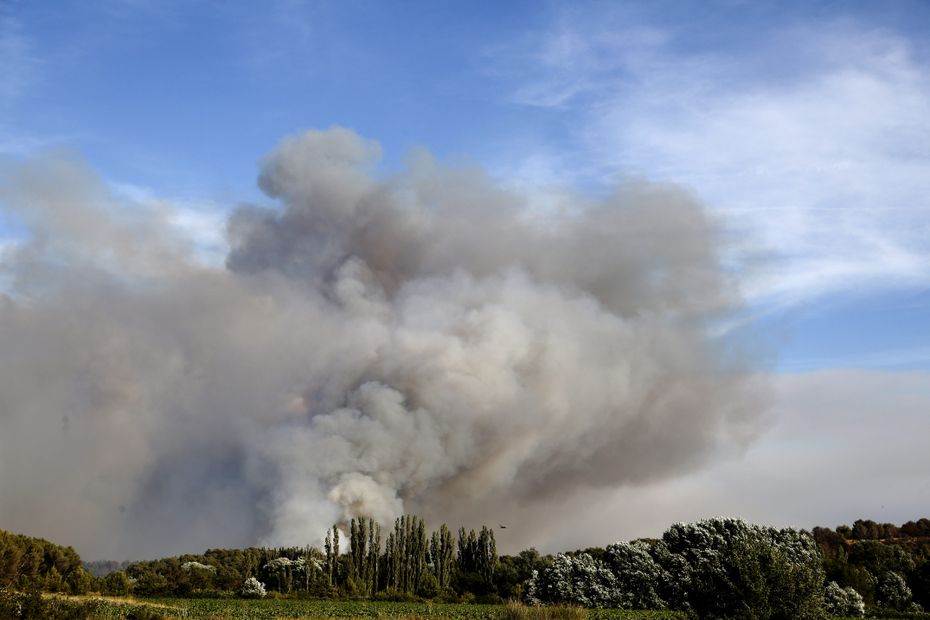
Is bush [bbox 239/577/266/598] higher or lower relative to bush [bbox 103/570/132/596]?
lower

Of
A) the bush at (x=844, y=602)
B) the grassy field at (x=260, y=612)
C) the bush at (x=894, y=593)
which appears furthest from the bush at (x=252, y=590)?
the bush at (x=894, y=593)

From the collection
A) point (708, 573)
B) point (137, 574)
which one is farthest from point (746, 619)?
point (137, 574)

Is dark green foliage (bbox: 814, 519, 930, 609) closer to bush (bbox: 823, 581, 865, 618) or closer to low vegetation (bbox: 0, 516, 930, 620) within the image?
low vegetation (bbox: 0, 516, 930, 620)

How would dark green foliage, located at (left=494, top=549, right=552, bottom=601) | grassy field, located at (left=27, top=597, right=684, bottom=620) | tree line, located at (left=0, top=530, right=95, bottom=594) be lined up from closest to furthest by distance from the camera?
1. grassy field, located at (left=27, top=597, right=684, bottom=620)
2. tree line, located at (left=0, top=530, right=95, bottom=594)
3. dark green foliage, located at (left=494, top=549, right=552, bottom=601)

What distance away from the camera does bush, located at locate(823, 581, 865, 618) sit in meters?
71.3

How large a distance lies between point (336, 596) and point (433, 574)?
18.0 metres

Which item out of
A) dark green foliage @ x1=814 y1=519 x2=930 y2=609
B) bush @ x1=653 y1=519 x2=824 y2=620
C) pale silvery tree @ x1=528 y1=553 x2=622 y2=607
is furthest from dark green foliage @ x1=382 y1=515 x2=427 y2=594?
bush @ x1=653 y1=519 x2=824 y2=620

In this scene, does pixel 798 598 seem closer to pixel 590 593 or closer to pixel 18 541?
pixel 590 593

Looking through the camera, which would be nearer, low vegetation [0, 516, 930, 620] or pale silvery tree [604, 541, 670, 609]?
low vegetation [0, 516, 930, 620]

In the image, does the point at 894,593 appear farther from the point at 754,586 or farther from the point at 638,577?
the point at 754,586

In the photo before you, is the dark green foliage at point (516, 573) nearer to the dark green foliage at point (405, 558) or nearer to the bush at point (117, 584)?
→ the dark green foliage at point (405, 558)

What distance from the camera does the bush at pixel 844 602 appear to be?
234 feet

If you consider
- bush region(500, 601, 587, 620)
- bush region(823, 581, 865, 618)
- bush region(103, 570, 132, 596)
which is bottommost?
bush region(823, 581, 865, 618)

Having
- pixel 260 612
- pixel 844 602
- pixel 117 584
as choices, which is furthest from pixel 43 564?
pixel 844 602
